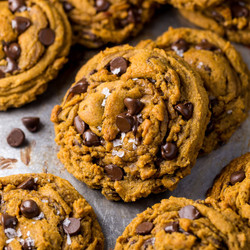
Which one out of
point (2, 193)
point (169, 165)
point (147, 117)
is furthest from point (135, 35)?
point (2, 193)

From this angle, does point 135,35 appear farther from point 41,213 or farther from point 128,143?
point 41,213

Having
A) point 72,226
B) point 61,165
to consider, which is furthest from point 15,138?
point 72,226

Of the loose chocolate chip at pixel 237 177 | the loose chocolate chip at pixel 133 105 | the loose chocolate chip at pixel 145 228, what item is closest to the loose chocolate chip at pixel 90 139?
the loose chocolate chip at pixel 133 105

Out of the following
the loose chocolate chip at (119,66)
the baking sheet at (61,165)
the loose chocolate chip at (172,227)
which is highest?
the loose chocolate chip at (119,66)

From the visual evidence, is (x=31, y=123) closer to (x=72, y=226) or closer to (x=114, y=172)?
(x=114, y=172)

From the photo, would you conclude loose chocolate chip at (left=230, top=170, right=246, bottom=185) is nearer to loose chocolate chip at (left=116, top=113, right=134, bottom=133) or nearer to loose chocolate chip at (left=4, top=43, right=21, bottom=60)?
loose chocolate chip at (left=116, top=113, right=134, bottom=133)

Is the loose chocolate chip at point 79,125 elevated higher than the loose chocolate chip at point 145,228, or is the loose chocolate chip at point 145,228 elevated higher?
the loose chocolate chip at point 79,125

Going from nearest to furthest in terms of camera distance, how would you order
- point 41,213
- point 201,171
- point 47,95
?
point 41,213, point 201,171, point 47,95

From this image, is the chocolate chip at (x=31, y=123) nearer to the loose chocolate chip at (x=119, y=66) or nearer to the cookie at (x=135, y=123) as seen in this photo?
the cookie at (x=135, y=123)

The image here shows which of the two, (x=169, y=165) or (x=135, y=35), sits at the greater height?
(x=135, y=35)
